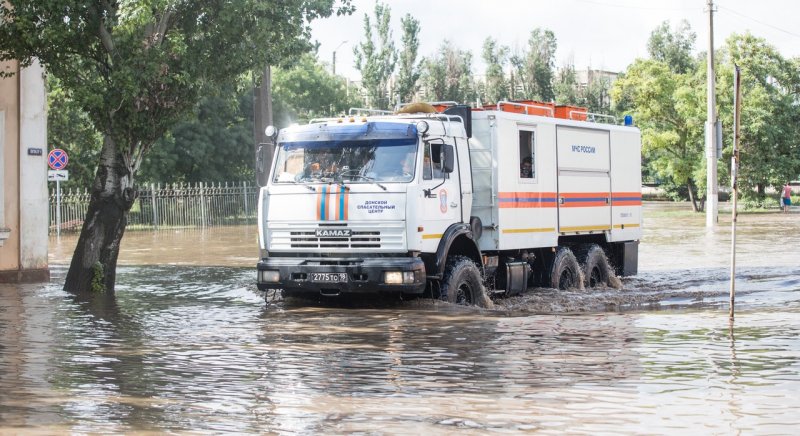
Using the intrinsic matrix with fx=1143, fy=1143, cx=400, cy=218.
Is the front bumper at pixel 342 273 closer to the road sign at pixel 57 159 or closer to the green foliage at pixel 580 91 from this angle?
the road sign at pixel 57 159

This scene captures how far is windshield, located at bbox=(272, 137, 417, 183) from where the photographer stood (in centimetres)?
1537

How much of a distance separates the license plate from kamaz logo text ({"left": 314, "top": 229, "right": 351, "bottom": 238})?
51 cm

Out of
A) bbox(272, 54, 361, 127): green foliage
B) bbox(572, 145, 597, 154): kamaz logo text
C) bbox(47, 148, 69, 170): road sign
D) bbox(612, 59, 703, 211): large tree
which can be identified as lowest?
bbox(572, 145, 597, 154): kamaz logo text

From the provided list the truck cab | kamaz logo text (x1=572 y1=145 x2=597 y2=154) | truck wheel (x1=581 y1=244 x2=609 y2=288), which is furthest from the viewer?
truck wheel (x1=581 y1=244 x2=609 y2=288)

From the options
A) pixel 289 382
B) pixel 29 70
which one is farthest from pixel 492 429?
pixel 29 70

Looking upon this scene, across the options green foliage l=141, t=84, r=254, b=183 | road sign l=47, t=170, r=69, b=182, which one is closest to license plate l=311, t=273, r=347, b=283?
road sign l=47, t=170, r=69, b=182

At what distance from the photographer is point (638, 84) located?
188ft

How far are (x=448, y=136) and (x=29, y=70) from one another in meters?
8.84

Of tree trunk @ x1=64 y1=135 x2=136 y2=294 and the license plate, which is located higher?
tree trunk @ x1=64 y1=135 x2=136 y2=294

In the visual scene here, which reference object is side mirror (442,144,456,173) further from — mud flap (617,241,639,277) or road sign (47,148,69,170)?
road sign (47,148,69,170)

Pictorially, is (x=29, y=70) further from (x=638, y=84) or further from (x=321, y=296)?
(x=638, y=84)

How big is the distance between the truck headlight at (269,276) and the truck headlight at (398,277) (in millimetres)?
1590

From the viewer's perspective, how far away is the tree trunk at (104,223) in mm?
18828

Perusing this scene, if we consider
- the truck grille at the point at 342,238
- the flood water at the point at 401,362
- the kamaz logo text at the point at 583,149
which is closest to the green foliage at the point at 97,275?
the flood water at the point at 401,362
